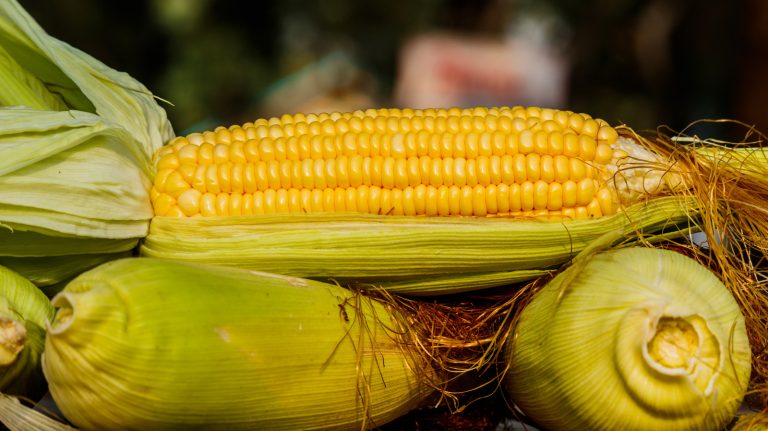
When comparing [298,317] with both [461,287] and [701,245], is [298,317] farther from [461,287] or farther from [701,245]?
[701,245]

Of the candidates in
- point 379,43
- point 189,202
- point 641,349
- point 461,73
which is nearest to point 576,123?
point 641,349

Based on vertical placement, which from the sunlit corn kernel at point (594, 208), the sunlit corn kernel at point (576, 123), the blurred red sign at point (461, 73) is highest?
the blurred red sign at point (461, 73)

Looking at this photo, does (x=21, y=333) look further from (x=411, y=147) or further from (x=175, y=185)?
(x=411, y=147)

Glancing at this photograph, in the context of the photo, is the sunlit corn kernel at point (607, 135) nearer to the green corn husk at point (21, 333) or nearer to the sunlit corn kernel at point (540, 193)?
the sunlit corn kernel at point (540, 193)

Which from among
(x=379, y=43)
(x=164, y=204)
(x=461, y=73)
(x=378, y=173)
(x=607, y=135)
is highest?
(x=379, y=43)

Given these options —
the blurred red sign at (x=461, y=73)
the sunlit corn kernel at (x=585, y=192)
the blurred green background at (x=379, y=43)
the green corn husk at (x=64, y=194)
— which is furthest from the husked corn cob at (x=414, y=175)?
the blurred green background at (x=379, y=43)
